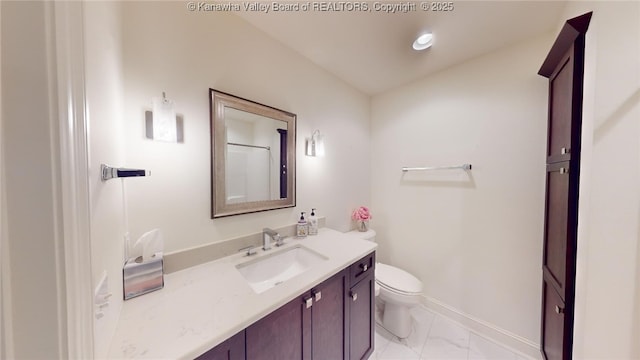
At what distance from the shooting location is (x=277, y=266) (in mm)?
1354

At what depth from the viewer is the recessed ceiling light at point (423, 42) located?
1452 millimetres

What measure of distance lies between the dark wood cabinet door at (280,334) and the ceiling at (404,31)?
1680 millimetres

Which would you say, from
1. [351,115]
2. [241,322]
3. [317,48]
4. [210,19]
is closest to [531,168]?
[351,115]

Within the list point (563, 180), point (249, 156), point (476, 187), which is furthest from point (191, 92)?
point (476, 187)

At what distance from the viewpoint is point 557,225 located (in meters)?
1.15

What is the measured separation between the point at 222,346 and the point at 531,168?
2146 mm

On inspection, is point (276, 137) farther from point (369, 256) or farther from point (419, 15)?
point (419, 15)

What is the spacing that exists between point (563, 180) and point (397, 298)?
1.28 meters

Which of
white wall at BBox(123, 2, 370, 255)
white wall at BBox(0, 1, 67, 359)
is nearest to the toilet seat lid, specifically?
white wall at BBox(123, 2, 370, 255)

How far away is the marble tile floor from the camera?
1.52m

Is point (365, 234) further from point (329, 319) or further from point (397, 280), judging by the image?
point (329, 319)

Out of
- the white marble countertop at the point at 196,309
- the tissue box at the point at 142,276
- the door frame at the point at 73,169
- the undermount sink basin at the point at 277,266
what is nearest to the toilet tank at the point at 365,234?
the undermount sink basin at the point at 277,266

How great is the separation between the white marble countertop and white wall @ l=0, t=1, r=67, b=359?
33 centimetres

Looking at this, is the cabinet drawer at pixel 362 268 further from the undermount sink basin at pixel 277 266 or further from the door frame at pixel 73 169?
the door frame at pixel 73 169
